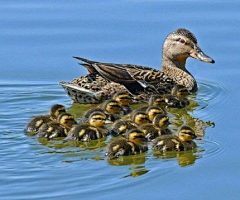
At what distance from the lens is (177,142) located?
8250 millimetres

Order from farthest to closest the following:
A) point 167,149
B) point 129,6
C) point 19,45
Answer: point 129,6 < point 19,45 < point 167,149

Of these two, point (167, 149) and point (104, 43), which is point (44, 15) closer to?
point (104, 43)

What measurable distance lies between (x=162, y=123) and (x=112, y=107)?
0.71m

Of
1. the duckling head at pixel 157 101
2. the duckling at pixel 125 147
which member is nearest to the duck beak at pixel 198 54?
the duckling head at pixel 157 101

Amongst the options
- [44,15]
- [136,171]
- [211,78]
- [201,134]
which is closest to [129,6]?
[44,15]

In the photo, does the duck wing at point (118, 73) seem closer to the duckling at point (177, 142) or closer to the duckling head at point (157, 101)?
the duckling head at point (157, 101)

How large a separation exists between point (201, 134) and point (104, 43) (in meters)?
2.49

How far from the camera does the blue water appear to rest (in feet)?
24.6

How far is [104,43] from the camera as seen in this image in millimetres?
10914

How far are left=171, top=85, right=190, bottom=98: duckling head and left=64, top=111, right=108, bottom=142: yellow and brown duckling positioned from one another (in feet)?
4.65

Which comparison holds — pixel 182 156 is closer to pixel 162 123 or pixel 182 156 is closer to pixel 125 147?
pixel 125 147

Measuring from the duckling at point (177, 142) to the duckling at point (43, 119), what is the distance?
1028 mm

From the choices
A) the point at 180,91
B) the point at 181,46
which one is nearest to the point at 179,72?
the point at 181,46

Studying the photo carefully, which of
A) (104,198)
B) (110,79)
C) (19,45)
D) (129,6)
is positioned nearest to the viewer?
(104,198)
